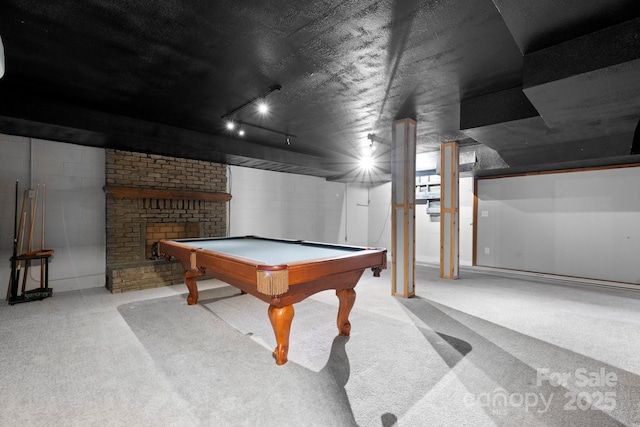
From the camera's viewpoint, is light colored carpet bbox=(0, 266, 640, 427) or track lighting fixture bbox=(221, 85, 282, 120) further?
A: track lighting fixture bbox=(221, 85, 282, 120)

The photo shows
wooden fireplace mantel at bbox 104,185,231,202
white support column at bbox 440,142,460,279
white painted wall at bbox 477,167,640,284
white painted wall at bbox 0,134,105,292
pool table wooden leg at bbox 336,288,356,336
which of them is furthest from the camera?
white support column at bbox 440,142,460,279

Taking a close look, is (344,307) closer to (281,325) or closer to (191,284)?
(281,325)

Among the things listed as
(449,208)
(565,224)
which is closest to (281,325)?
(449,208)

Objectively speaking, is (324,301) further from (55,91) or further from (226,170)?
(55,91)

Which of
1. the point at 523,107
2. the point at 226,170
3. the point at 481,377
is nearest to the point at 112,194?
the point at 226,170

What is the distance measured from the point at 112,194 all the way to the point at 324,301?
11.4ft

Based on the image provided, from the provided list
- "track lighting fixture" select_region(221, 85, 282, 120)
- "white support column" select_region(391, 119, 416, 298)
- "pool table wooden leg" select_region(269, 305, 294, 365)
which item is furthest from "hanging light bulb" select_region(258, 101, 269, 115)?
"pool table wooden leg" select_region(269, 305, 294, 365)

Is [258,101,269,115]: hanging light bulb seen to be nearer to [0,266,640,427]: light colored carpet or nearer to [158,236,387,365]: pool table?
[158,236,387,365]: pool table

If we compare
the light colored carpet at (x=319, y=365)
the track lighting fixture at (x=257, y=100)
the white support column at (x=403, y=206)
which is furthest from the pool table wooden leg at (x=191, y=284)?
the white support column at (x=403, y=206)

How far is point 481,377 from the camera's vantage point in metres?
2.02

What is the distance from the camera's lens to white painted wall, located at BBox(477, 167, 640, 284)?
16.6ft

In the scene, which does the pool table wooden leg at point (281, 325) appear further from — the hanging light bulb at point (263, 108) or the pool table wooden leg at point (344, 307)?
the hanging light bulb at point (263, 108)

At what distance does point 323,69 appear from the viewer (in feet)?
8.57

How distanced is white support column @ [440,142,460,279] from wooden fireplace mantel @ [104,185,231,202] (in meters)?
4.00
